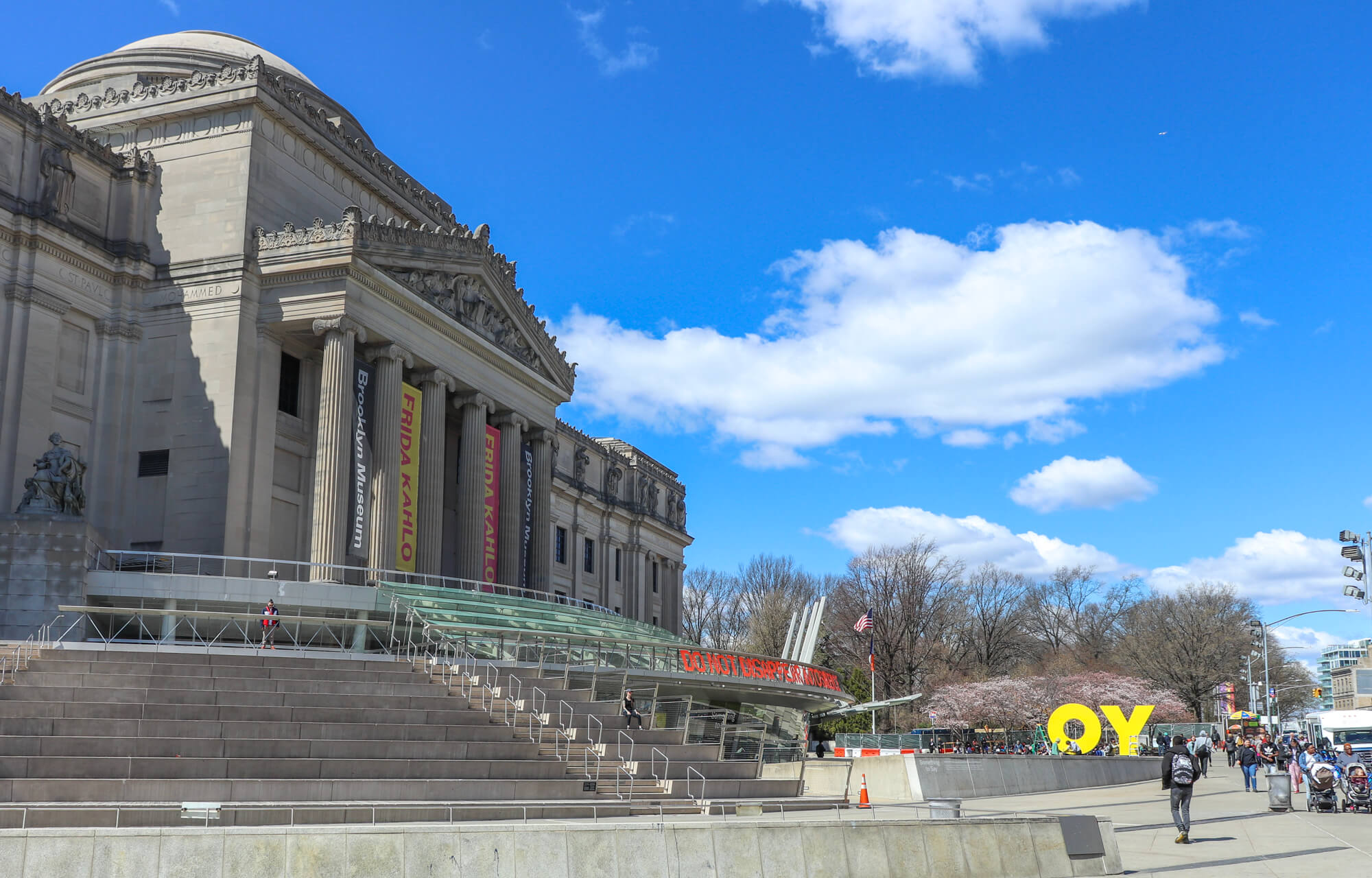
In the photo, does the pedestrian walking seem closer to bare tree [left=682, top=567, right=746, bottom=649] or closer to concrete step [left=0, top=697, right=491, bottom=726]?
concrete step [left=0, top=697, right=491, bottom=726]

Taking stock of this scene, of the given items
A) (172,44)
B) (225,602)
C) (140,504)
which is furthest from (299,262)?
(172,44)

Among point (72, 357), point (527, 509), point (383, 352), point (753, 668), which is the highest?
point (383, 352)

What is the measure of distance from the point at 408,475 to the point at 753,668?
1513 cm

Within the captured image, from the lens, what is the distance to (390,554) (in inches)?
1673

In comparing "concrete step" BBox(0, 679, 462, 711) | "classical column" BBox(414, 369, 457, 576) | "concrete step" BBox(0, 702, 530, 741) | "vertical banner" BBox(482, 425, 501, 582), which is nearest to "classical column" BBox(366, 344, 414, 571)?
"classical column" BBox(414, 369, 457, 576)

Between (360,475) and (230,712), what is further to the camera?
(360,475)

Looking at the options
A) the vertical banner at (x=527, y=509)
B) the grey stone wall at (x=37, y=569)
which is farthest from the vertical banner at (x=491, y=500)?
the grey stone wall at (x=37, y=569)

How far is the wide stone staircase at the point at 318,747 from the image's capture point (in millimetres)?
17750

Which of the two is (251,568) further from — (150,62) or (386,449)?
(150,62)

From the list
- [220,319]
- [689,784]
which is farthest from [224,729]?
[220,319]

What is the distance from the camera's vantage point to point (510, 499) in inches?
Answer: 2085

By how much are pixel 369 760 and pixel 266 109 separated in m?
31.1

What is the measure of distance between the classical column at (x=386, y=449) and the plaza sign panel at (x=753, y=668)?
11.4 m

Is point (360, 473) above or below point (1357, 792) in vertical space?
above
